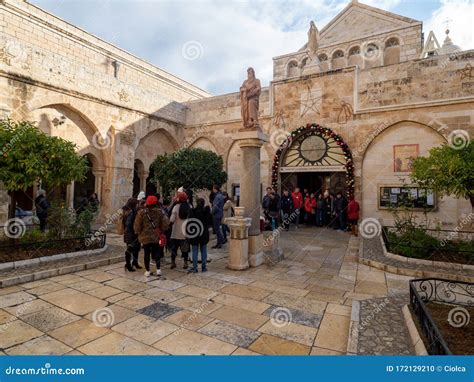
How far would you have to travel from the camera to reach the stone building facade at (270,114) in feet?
33.6

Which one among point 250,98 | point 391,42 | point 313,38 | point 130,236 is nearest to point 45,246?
point 130,236

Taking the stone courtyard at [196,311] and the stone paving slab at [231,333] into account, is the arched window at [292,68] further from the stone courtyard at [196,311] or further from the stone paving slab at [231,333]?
the stone paving slab at [231,333]

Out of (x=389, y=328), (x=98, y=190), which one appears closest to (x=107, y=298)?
(x=389, y=328)

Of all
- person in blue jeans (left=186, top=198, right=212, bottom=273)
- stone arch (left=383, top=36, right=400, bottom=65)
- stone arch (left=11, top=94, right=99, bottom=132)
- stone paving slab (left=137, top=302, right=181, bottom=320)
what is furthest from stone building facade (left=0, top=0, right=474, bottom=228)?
stone arch (left=383, top=36, right=400, bottom=65)

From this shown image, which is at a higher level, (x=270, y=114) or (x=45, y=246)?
Result: (x=270, y=114)

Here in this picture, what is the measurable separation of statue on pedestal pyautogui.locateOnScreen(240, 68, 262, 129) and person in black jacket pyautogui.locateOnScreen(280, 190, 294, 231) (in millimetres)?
5946

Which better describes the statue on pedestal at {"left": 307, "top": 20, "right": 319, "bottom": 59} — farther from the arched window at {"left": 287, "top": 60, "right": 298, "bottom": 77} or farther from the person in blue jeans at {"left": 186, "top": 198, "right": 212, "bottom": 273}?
the arched window at {"left": 287, "top": 60, "right": 298, "bottom": 77}

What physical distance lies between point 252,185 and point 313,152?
291 inches

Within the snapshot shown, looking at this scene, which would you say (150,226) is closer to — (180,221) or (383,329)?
(180,221)

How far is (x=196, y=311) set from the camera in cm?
405

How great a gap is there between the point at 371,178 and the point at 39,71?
13666mm

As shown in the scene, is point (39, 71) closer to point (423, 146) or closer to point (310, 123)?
point (310, 123)

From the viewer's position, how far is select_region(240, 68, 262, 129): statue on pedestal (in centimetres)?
678

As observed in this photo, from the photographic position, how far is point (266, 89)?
47.1 feet
